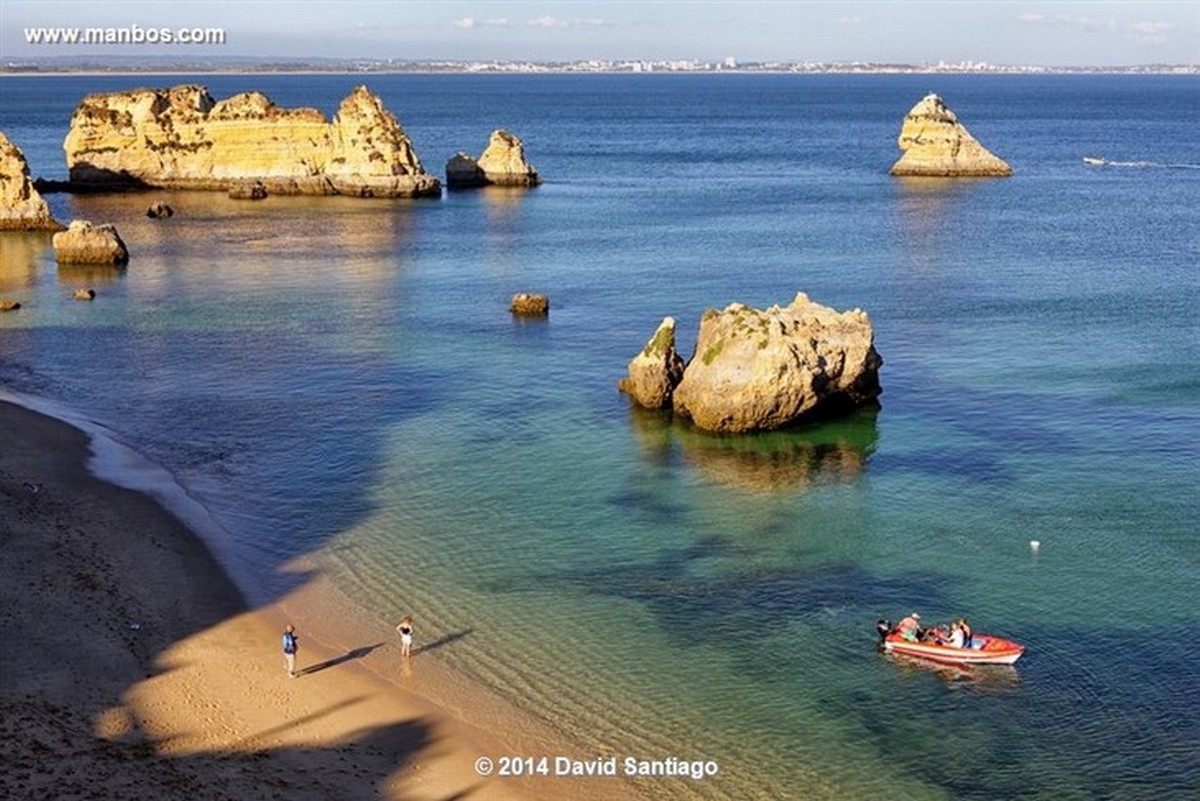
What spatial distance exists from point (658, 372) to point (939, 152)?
4344 inches

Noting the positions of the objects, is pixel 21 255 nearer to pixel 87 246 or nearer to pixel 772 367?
pixel 87 246

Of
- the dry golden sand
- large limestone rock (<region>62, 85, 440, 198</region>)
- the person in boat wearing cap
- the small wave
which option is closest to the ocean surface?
the person in boat wearing cap

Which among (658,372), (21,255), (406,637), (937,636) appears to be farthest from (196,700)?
(21,255)

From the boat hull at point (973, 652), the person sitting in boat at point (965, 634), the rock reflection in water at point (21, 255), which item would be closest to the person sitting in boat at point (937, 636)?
the boat hull at point (973, 652)

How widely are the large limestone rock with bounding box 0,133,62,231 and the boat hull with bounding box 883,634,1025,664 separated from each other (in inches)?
3888

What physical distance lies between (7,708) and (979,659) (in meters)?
24.7

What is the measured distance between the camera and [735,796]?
29547mm

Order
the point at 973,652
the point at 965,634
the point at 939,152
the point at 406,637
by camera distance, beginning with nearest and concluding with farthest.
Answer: the point at 973,652 → the point at 965,634 → the point at 406,637 → the point at 939,152

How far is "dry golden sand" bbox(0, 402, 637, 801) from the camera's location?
2939cm

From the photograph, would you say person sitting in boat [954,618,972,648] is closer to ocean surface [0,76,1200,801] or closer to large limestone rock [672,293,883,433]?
ocean surface [0,76,1200,801]

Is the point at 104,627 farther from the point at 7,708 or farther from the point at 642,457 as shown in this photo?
the point at 642,457

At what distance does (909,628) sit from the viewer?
1406 inches

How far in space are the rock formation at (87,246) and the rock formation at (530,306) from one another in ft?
119

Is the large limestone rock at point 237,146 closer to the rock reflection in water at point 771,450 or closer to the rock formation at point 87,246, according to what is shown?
the rock formation at point 87,246
